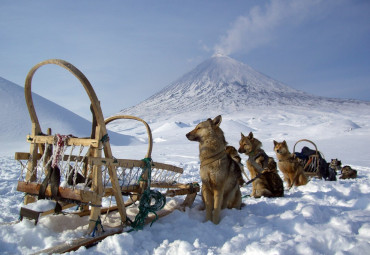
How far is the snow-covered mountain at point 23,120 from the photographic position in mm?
22587

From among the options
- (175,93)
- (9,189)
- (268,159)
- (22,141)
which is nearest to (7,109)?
(22,141)

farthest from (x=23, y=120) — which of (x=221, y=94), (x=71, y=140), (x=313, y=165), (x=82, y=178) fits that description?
(x=221, y=94)

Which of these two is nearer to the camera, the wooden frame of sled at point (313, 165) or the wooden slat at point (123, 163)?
the wooden slat at point (123, 163)

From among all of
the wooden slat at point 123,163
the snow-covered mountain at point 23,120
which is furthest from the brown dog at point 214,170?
the snow-covered mountain at point 23,120

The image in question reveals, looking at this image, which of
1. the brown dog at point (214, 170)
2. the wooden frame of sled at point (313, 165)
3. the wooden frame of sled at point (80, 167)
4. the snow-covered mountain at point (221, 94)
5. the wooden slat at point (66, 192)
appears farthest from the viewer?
the snow-covered mountain at point (221, 94)

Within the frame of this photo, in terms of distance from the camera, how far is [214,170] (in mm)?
3834

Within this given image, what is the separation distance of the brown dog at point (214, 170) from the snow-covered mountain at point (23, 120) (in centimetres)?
1881

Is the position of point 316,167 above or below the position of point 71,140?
below

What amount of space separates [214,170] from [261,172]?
2334 mm

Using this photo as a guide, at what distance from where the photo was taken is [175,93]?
98000mm

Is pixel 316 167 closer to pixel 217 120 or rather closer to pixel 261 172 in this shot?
pixel 261 172

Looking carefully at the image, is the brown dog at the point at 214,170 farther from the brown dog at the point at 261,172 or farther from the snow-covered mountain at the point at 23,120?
the snow-covered mountain at the point at 23,120

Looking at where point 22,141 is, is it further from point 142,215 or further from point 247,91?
point 247,91

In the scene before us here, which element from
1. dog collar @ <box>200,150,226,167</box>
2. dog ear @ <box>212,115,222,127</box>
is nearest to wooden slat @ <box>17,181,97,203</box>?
dog collar @ <box>200,150,226,167</box>
